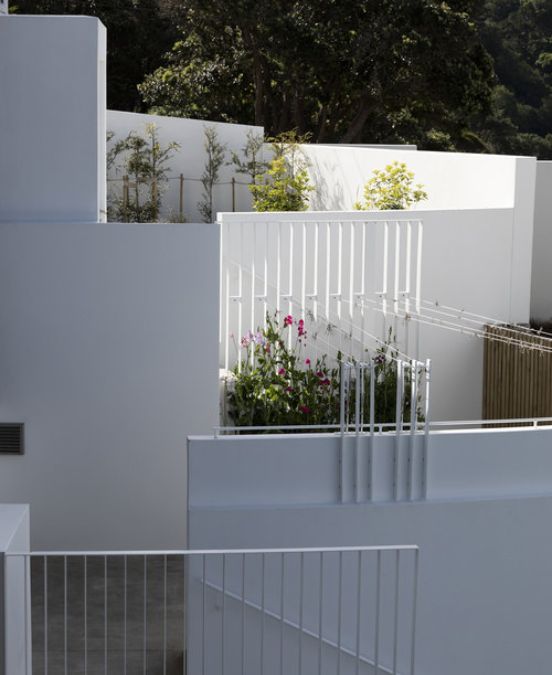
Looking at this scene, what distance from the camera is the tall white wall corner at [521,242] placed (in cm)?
1177

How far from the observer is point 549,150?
115 feet

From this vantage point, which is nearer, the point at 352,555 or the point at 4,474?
the point at 352,555

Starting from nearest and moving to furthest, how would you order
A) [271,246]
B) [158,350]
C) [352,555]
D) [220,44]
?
[352,555] < [158,350] < [271,246] < [220,44]

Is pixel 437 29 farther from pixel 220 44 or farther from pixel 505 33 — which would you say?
pixel 505 33

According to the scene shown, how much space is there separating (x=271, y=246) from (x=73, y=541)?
306 cm

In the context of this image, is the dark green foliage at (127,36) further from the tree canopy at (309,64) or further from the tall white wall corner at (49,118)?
the tall white wall corner at (49,118)

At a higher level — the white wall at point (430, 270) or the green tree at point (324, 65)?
the green tree at point (324, 65)

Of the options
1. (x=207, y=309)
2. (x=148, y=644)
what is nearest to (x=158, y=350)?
(x=207, y=309)

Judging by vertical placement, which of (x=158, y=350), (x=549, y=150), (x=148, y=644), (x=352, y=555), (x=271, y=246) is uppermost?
(x=549, y=150)

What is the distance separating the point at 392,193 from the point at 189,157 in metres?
4.16

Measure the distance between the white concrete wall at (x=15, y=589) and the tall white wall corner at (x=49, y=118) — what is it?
12.2 ft

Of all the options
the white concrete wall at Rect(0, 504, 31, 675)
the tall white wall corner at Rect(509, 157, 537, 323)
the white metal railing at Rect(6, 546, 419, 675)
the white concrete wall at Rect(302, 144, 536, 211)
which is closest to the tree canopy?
the white concrete wall at Rect(302, 144, 536, 211)

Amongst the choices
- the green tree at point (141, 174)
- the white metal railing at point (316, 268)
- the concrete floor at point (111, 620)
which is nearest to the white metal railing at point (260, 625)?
the concrete floor at point (111, 620)

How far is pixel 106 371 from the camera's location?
30.6 feet
